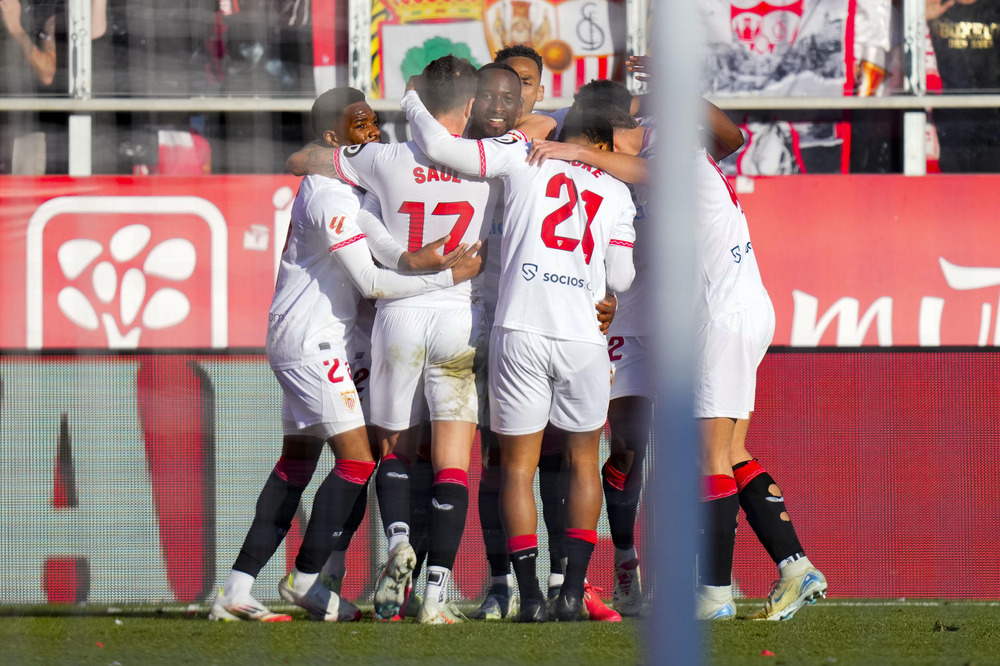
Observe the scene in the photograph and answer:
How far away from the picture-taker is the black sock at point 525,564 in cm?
286

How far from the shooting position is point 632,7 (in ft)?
9.05

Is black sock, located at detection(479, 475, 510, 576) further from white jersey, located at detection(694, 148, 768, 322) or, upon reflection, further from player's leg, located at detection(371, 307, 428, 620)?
white jersey, located at detection(694, 148, 768, 322)

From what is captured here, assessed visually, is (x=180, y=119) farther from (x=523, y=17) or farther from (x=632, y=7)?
(x=632, y=7)

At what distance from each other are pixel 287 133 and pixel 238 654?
1.15m

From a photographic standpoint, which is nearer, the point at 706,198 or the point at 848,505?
the point at 706,198

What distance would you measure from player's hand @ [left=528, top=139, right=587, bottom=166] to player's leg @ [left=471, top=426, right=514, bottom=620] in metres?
0.69

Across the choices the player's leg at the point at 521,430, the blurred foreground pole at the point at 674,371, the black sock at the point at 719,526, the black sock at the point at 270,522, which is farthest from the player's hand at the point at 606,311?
the blurred foreground pole at the point at 674,371

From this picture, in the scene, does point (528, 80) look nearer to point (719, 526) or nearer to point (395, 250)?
point (395, 250)

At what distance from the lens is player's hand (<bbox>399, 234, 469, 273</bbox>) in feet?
9.20

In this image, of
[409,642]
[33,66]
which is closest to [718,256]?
[409,642]

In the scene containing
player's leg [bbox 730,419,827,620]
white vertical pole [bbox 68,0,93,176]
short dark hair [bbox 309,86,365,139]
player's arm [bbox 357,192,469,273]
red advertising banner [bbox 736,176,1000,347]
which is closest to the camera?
white vertical pole [bbox 68,0,93,176]

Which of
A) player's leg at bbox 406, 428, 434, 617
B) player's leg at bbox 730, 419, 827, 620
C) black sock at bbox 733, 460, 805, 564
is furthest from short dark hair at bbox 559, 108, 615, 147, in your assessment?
black sock at bbox 733, 460, 805, 564

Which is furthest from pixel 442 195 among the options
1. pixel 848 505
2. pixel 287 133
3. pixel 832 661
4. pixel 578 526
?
pixel 848 505

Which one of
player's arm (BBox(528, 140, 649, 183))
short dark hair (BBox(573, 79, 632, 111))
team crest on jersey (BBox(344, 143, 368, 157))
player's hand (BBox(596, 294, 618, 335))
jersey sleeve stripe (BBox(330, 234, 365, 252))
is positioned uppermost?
short dark hair (BBox(573, 79, 632, 111))
